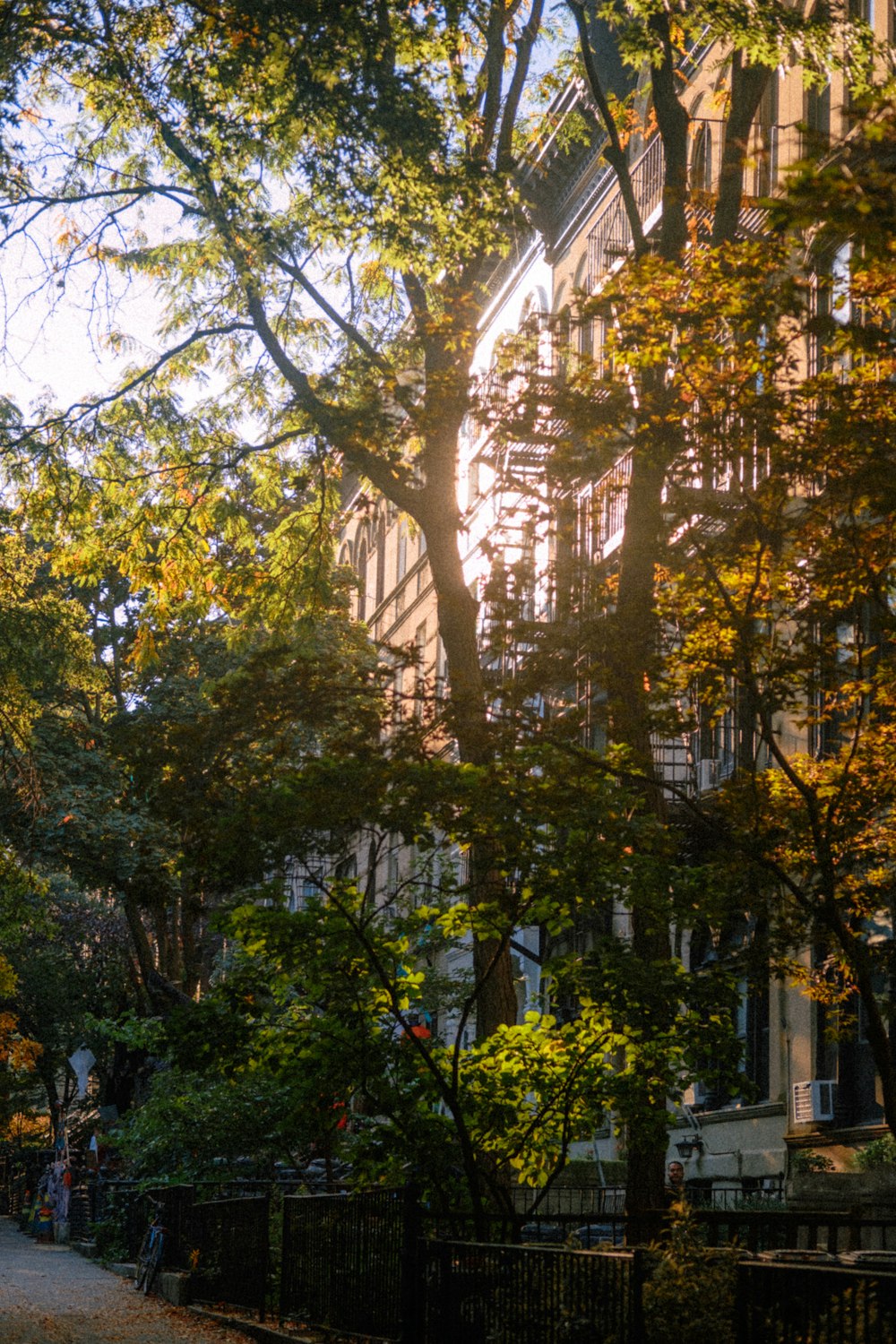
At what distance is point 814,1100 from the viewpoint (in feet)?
70.2

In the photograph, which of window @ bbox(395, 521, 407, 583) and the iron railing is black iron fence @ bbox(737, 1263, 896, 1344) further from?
window @ bbox(395, 521, 407, 583)

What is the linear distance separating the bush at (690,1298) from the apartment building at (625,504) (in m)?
4.17

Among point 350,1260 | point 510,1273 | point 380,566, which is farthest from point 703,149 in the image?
point 380,566

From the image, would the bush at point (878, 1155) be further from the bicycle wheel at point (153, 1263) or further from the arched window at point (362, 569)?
the arched window at point (362, 569)

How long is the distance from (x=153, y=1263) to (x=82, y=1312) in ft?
10.0

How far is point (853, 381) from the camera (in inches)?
508

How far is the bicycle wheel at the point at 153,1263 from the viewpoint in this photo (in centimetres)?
2138

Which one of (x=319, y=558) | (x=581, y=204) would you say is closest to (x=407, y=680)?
(x=581, y=204)

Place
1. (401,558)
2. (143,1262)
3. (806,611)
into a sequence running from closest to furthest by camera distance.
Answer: (806,611) < (143,1262) < (401,558)

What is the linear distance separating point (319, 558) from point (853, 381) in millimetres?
9918

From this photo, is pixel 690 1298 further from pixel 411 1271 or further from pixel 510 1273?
pixel 411 1271

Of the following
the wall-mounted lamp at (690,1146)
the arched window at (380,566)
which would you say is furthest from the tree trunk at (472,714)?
the arched window at (380,566)

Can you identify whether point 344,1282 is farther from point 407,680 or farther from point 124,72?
point 407,680

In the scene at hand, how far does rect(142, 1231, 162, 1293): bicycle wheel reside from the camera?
842 inches
